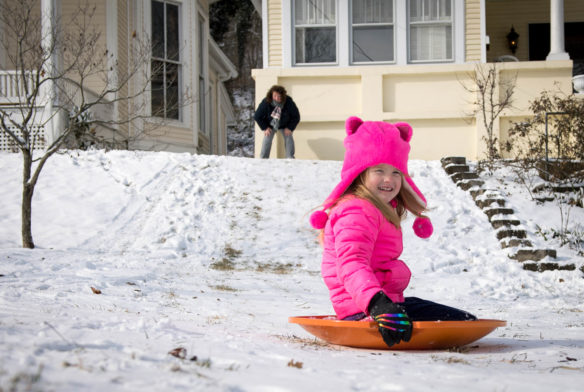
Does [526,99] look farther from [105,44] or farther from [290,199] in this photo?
[105,44]

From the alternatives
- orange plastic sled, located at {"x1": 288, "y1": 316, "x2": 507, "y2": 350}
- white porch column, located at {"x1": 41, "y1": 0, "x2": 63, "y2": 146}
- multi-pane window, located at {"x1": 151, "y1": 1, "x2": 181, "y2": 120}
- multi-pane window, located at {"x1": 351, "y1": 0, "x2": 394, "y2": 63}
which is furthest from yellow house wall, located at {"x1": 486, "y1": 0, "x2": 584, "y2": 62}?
orange plastic sled, located at {"x1": 288, "y1": 316, "x2": 507, "y2": 350}

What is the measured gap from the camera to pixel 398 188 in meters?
3.60

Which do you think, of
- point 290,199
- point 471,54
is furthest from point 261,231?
point 471,54

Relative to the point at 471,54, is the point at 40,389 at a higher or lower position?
lower

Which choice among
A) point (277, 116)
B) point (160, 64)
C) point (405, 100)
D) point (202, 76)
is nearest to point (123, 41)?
point (160, 64)

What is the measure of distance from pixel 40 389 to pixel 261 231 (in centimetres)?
710

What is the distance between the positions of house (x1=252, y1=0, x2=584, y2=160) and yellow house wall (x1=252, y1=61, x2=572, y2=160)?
0.07 ft

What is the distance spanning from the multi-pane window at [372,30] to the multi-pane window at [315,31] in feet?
1.50

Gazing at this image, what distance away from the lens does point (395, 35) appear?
13875 mm

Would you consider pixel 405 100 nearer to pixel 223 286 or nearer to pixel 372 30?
pixel 372 30

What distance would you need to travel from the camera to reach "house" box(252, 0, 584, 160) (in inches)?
526

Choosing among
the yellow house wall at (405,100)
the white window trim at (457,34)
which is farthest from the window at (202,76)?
the white window trim at (457,34)

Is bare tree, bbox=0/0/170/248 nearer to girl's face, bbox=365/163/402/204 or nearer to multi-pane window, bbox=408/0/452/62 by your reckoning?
girl's face, bbox=365/163/402/204

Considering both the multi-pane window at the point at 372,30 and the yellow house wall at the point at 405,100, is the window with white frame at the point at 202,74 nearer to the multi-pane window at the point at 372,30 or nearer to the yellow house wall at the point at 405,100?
the yellow house wall at the point at 405,100
